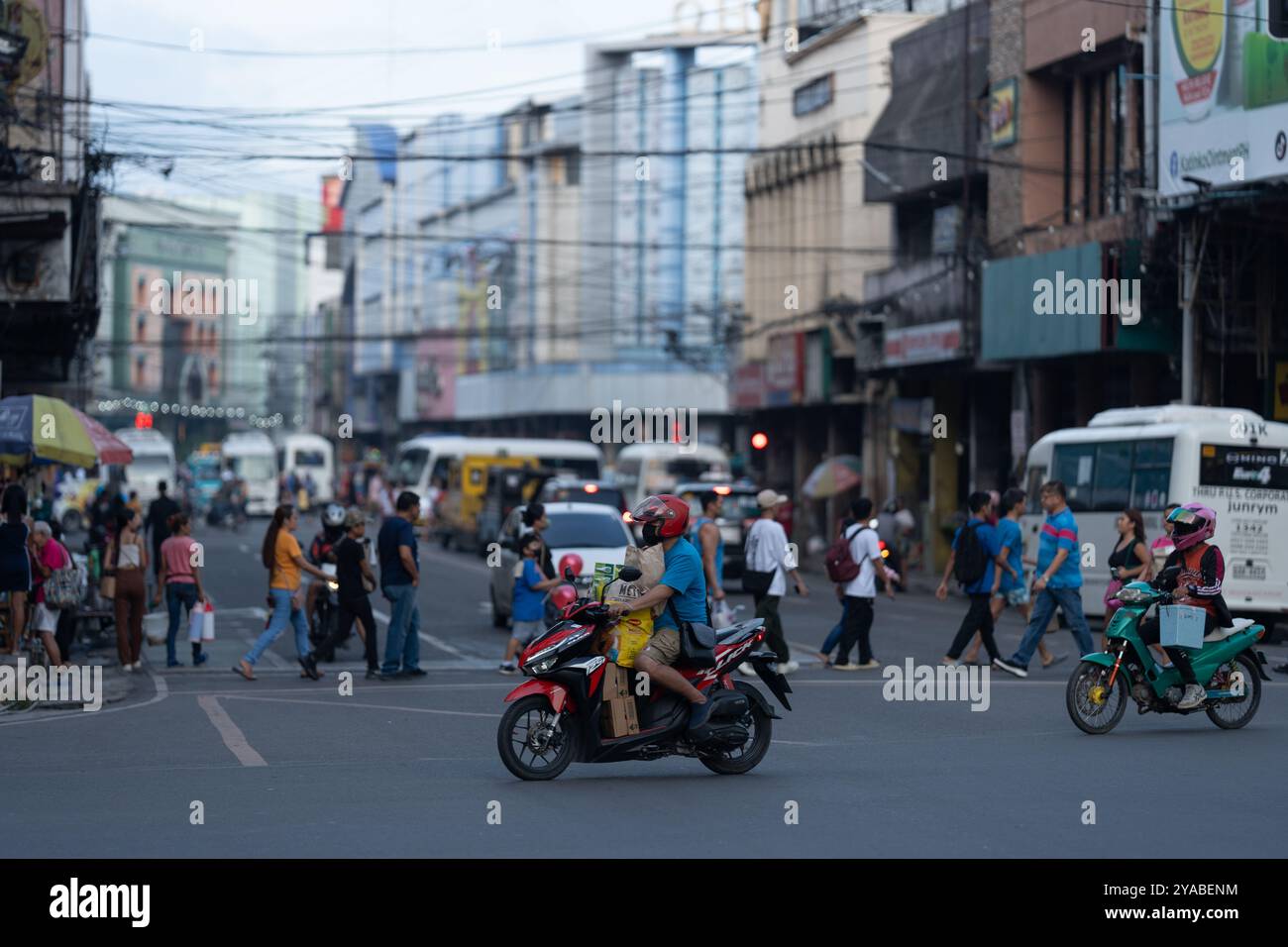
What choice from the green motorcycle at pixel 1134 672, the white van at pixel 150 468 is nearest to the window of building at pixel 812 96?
the white van at pixel 150 468

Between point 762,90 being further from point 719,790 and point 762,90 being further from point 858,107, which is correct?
point 719,790

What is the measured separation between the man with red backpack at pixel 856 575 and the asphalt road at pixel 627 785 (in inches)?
43.3

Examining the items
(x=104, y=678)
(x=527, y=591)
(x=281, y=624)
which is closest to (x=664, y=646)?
(x=527, y=591)

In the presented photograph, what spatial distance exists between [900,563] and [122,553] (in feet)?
64.5

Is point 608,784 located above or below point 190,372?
below

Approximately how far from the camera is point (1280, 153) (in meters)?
26.3

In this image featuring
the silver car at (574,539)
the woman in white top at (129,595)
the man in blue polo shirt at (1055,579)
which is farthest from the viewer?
the silver car at (574,539)

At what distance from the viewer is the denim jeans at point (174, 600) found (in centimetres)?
2038

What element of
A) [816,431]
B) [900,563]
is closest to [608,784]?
[900,563]
